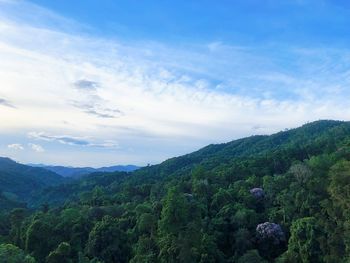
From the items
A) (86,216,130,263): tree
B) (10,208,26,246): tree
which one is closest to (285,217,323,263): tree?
(86,216,130,263): tree

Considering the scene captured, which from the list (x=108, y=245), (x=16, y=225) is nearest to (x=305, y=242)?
(x=108, y=245)

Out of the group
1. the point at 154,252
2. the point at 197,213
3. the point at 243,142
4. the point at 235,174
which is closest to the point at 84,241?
the point at 154,252

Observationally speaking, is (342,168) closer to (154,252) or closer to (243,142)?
(154,252)

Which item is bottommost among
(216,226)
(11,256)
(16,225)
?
(16,225)

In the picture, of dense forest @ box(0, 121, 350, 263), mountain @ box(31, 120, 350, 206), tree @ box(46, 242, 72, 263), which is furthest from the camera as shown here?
mountain @ box(31, 120, 350, 206)

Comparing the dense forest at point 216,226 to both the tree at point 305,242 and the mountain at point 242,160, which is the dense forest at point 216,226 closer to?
the tree at point 305,242

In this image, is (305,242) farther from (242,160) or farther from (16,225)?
(242,160)

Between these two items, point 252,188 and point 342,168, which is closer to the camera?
point 342,168

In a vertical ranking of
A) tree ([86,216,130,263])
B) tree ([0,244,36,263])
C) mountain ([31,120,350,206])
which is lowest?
tree ([86,216,130,263])

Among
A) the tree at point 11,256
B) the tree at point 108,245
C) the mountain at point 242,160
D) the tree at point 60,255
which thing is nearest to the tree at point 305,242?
the tree at point 108,245

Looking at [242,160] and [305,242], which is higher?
[242,160]

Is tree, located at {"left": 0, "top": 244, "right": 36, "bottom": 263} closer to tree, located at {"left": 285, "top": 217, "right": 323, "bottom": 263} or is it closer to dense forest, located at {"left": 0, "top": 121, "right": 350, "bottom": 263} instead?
dense forest, located at {"left": 0, "top": 121, "right": 350, "bottom": 263}
